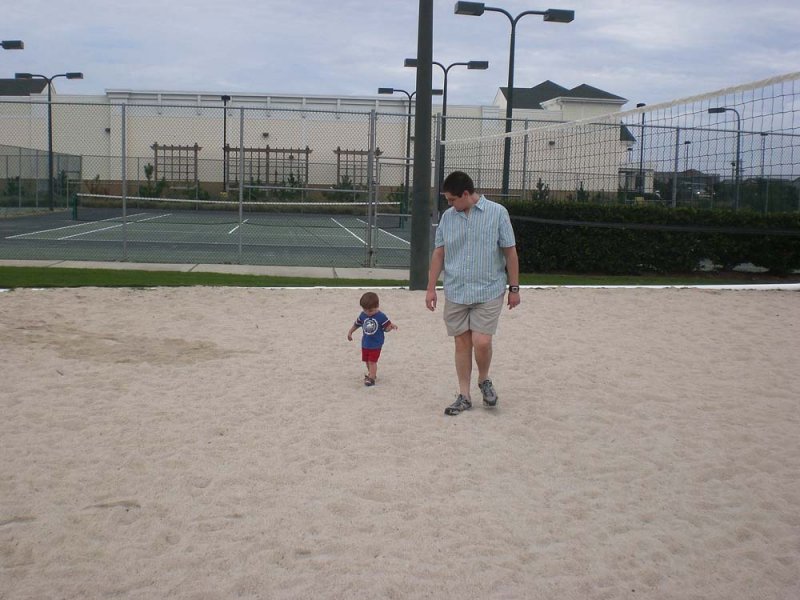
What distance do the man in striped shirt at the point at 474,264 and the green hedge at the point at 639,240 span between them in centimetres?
1034

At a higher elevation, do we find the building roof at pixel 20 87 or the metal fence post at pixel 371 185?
the building roof at pixel 20 87

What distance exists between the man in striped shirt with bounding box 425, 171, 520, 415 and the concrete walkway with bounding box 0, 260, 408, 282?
8.62 metres

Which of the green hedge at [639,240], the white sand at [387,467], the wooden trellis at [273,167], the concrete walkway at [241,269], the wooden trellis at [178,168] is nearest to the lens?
the white sand at [387,467]

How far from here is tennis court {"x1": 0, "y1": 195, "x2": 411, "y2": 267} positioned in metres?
18.5

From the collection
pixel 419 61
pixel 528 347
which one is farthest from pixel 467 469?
pixel 419 61

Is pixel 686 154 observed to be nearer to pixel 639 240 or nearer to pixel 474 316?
pixel 639 240

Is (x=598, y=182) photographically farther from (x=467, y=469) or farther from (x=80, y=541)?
(x=80, y=541)

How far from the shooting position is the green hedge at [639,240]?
17188 mm

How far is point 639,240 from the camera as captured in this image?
17312 millimetres

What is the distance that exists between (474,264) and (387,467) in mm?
1840

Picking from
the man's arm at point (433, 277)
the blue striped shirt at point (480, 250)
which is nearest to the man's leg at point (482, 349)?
the blue striped shirt at point (480, 250)

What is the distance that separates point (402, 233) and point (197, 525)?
27.6 meters

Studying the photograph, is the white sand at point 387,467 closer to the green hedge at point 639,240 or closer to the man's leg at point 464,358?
the man's leg at point 464,358

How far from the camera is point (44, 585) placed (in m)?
3.93
